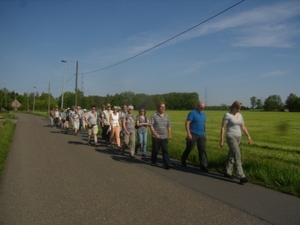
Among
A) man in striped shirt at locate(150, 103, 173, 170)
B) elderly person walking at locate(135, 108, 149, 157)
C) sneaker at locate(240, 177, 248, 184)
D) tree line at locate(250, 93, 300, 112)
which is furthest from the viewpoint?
elderly person walking at locate(135, 108, 149, 157)

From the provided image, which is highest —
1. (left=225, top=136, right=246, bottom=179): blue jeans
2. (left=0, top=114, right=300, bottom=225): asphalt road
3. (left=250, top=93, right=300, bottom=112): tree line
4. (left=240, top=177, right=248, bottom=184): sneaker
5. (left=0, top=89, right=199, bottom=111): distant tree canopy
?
(left=0, top=89, right=199, bottom=111): distant tree canopy

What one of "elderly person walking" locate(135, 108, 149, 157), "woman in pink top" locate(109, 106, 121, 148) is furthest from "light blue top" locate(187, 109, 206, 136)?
"woman in pink top" locate(109, 106, 121, 148)

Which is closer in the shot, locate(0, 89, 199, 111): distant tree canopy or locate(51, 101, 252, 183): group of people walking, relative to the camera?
locate(51, 101, 252, 183): group of people walking

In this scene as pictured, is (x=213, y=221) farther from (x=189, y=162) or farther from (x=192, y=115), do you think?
(x=189, y=162)

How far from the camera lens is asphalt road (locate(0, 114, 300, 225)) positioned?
173 inches

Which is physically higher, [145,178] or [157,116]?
[157,116]

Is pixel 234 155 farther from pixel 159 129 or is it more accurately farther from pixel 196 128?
pixel 159 129

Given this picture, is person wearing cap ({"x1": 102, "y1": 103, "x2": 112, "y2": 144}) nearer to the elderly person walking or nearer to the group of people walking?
the group of people walking

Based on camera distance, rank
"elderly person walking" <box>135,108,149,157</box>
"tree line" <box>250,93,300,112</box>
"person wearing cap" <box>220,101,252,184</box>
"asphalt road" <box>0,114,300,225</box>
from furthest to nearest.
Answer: "elderly person walking" <box>135,108,149,157</box> < "tree line" <box>250,93,300,112</box> < "person wearing cap" <box>220,101,252,184</box> < "asphalt road" <box>0,114,300,225</box>

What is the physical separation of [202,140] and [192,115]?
2.32 feet

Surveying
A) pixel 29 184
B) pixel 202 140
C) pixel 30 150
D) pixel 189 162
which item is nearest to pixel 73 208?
pixel 29 184

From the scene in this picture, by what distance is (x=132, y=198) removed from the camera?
530 centimetres

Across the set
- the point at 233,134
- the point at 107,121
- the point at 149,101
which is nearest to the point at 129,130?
the point at 107,121

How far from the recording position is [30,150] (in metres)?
11.2
